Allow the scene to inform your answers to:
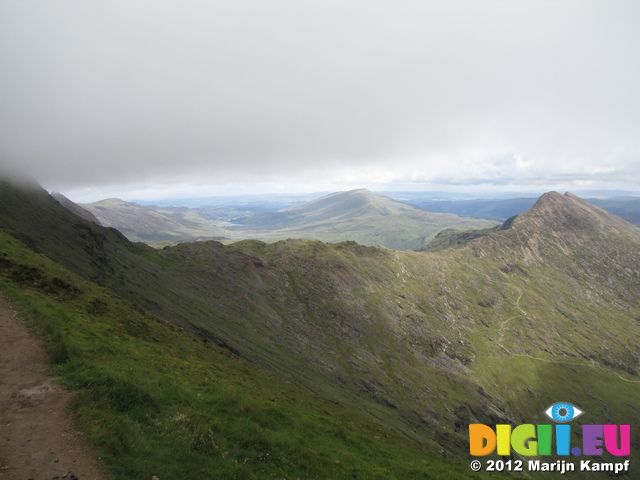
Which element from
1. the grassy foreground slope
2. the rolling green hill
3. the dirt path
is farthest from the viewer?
the rolling green hill

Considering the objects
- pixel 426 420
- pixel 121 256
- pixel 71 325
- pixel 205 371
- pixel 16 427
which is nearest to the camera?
pixel 16 427

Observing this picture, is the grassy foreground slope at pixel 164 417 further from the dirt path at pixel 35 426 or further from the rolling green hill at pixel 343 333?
the rolling green hill at pixel 343 333

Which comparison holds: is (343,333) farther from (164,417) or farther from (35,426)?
(35,426)

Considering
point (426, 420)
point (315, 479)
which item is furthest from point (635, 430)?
point (315, 479)

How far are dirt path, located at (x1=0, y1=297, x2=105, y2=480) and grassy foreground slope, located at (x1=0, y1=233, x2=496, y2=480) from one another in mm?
695

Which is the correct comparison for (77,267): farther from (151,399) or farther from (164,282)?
(151,399)

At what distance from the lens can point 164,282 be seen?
107m

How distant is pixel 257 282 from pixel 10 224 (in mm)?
94766

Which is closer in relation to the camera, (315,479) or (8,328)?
(315,479)

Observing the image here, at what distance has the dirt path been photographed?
1253cm

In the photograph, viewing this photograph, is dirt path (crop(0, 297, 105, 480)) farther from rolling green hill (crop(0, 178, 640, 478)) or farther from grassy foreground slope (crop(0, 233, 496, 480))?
rolling green hill (crop(0, 178, 640, 478))

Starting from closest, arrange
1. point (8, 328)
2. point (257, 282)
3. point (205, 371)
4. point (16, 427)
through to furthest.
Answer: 1. point (16, 427)
2. point (8, 328)
3. point (205, 371)
4. point (257, 282)

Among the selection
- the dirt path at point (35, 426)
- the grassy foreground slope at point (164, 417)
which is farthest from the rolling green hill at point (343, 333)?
the dirt path at point (35, 426)

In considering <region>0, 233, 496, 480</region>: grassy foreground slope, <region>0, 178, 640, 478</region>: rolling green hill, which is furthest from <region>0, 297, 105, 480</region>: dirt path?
<region>0, 178, 640, 478</region>: rolling green hill
